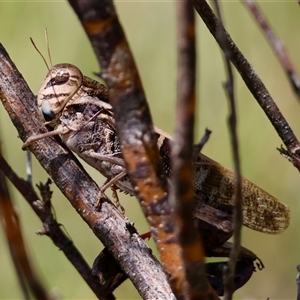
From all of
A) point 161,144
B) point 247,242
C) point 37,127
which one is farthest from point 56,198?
point 37,127

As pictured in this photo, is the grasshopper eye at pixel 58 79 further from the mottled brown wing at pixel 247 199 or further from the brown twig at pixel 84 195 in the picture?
the mottled brown wing at pixel 247 199

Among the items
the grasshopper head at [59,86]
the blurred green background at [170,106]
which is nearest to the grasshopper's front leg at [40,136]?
the grasshopper head at [59,86]

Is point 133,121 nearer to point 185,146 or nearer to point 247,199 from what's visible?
point 185,146

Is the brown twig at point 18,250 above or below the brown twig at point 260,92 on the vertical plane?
below

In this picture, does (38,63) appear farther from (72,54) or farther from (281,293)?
(281,293)

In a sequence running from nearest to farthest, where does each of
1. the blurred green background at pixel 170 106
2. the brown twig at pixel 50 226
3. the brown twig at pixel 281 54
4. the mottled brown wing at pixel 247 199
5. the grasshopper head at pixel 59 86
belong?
the brown twig at pixel 281 54, the brown twig at pixel 50 226, the grasshopper head at pixel 59 86, the mottled brown wing at pixel 247 199, the blurred green background at pixel 170 106

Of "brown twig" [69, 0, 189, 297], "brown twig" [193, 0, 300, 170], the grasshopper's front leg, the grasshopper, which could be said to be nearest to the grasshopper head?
the grasshopper

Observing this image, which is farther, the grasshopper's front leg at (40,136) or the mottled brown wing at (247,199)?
the mottled brown wing at (247,199)
